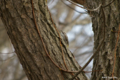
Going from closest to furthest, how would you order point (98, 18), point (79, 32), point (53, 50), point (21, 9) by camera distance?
1. point (21, 9)
2. point (53, 50)
3. point (98, 18)
4. point (79, 32)

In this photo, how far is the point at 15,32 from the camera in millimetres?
1424

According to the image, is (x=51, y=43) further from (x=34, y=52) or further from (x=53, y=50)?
(x=34, y=52)

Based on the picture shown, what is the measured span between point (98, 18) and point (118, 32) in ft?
0.88

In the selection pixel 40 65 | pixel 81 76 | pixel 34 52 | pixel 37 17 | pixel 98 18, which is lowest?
pixel 81 76

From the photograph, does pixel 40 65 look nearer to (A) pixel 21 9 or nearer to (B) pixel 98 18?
(A) pixel 21 9

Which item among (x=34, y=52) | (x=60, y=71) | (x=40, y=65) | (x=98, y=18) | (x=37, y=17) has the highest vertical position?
(x=37, y=17)

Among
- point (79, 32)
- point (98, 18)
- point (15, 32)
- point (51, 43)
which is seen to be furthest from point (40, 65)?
point (79, 32)

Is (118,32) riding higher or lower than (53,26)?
lower

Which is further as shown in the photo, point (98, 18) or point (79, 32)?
point (79, 32)

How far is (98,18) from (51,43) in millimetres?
571

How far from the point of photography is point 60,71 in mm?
1492

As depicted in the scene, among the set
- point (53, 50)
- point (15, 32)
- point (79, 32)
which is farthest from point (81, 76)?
point (79, 32)

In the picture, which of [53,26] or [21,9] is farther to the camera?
[53,26]

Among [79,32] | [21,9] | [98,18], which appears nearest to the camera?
[21,9]
